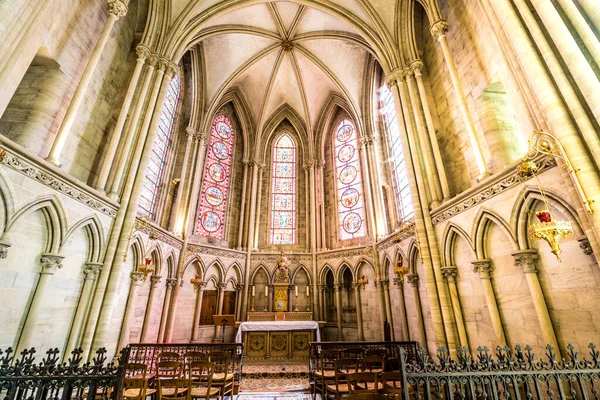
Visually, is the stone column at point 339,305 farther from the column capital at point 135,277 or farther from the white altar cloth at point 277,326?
the column capital at point 135,277

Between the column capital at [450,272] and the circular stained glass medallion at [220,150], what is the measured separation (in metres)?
12.2

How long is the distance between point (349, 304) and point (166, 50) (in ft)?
41.6

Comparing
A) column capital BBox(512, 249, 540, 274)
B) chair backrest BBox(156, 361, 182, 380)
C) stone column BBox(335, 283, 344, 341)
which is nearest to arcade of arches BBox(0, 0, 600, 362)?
column capital BBox(512, 249, 540, 274)

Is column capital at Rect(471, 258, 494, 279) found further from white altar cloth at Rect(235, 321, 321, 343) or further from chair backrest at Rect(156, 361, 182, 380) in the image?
white altar cloth at Rect(235, 321, 321, 343)

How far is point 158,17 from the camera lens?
9.38 m

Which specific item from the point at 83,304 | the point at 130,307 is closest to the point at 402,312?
the point at 130,307

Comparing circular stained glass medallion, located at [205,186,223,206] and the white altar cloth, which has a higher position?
circular stained glass medallion, located at [205,186,223,206]

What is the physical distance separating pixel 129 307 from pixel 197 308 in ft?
12.6

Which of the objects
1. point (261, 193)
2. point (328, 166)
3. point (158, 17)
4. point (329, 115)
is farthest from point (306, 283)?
point (158, 17)

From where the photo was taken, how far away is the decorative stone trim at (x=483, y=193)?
4.50m

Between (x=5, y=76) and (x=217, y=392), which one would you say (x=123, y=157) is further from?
(x=217, y=392)

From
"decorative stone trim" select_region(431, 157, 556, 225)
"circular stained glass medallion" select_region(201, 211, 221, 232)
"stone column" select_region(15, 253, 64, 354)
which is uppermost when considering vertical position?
"circular stained glass medallion" select_region(201, 211, 221, 232)

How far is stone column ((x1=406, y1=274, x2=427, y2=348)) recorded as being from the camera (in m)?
8.64

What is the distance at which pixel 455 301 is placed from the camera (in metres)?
6.75
